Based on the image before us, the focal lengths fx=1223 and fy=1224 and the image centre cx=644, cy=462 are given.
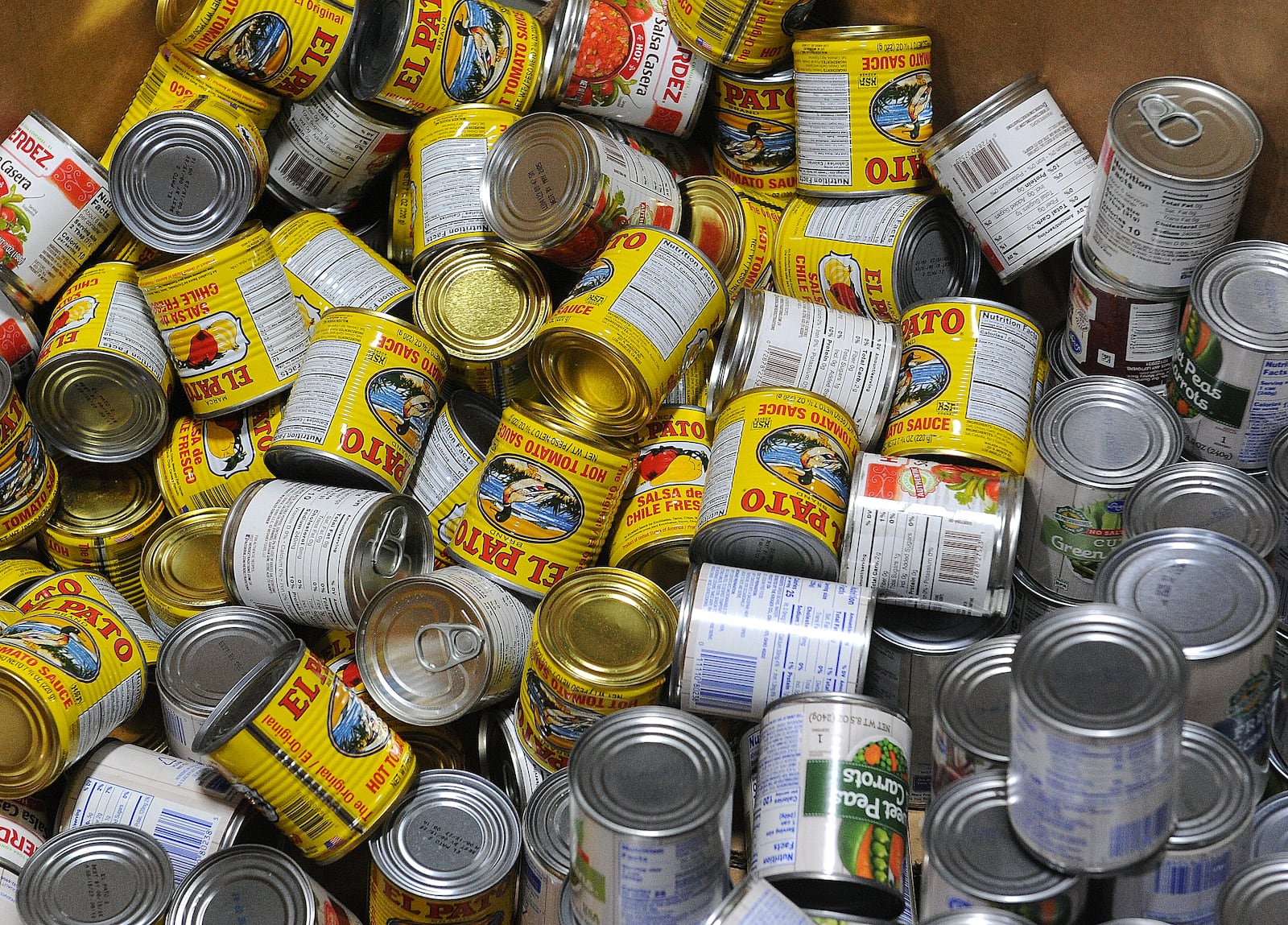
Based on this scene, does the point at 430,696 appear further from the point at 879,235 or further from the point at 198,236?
the point at 879,235

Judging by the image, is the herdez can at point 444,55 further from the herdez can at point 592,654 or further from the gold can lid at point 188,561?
the herdez can at point 592,654

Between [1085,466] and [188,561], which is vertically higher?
[1085,466]

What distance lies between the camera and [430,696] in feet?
7.38

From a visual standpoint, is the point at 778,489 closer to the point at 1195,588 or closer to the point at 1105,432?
the point at 1105,432

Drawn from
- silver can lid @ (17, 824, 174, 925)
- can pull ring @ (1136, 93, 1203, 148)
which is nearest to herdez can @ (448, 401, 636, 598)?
silver can lid @ (17, 824, 174, 925)

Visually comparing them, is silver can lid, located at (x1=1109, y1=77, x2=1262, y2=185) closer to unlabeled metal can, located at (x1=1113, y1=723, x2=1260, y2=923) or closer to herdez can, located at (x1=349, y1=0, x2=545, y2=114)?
unlabeled metal can, located at (x1=1113, y1=723, x2=1260, y2=923)

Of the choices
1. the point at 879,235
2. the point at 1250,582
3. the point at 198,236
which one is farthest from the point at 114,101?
the point at 1250,582

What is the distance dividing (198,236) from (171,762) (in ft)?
3.35

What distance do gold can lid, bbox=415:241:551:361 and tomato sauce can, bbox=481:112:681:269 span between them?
0.24ft

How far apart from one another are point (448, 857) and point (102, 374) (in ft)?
4.06

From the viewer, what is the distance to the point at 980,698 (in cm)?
188

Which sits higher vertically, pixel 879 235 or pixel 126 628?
pixel 879 235

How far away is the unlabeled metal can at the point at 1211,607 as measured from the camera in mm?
1739

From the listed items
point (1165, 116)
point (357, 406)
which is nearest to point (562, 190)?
point (357, 406)
